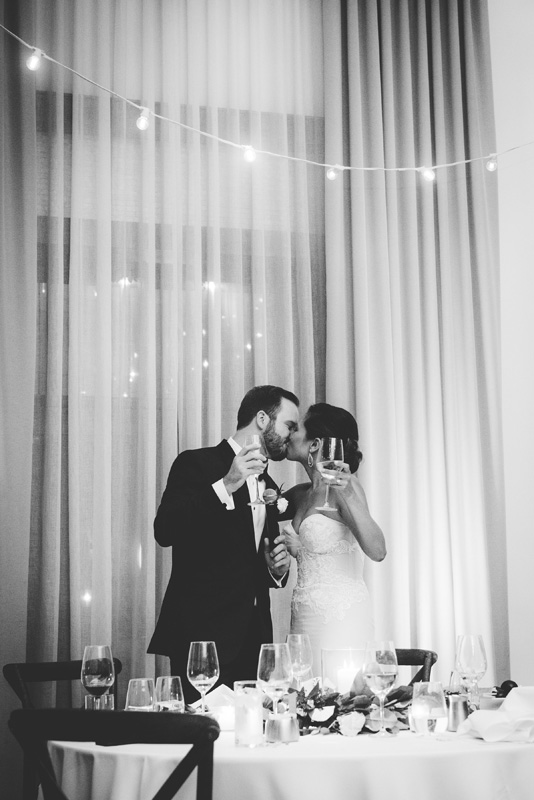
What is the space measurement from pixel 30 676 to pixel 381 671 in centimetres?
133

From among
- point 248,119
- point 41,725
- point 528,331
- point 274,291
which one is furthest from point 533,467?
point 41,725

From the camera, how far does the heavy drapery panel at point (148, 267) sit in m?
3.63

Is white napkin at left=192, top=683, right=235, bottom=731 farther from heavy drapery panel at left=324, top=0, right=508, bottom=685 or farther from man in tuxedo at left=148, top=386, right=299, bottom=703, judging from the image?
heavy drapery panel at left=324, top=0, right=508, bottom=685

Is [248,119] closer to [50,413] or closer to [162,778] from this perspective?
[50,413]

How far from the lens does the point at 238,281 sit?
3.95m

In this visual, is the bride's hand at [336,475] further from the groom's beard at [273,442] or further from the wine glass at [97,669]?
the wine glass at [97,669]

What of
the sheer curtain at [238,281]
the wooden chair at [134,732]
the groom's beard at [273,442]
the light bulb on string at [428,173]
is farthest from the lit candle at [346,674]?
the light bulb on string at [428,173]

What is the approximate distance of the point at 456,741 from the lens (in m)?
1.94

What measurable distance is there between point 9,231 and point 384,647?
2.50 metres

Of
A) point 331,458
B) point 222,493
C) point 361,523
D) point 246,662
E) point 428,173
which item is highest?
point 428,173

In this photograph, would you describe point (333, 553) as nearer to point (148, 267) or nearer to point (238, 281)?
point (238, 281)

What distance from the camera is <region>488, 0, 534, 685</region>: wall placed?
13.0 ft

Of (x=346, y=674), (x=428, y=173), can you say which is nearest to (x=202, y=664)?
(x=346, y=674)

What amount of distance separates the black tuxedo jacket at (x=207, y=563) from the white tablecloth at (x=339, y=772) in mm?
1176
